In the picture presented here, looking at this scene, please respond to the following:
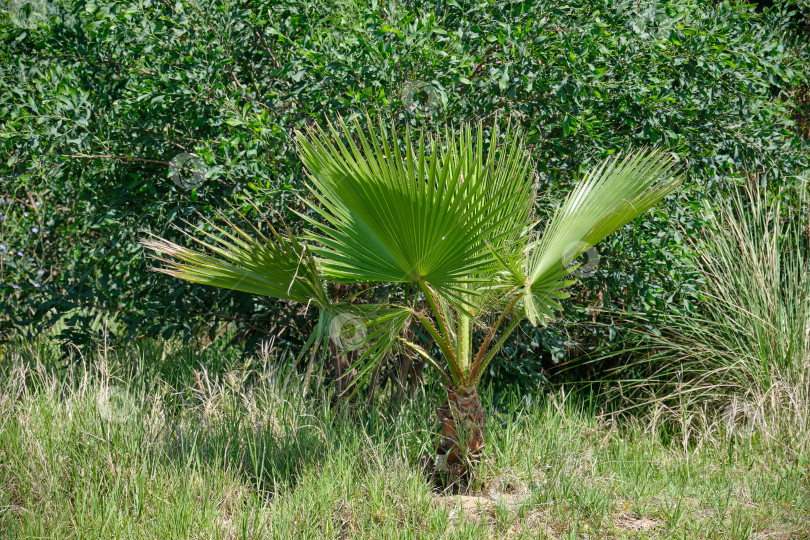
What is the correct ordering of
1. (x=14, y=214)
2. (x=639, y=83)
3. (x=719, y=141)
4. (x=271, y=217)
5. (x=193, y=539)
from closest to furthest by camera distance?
(x=193, y=539)
(x=639, y=83)
(x=271, y=217)
(x=719, y=141)
(x=14, y=214)

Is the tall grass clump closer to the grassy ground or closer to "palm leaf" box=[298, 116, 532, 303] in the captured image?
the grassy ground

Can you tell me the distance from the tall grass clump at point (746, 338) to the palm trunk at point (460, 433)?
1.63m

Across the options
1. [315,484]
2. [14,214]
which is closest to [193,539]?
[315,484]

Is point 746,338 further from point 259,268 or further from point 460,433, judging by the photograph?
point 259,268

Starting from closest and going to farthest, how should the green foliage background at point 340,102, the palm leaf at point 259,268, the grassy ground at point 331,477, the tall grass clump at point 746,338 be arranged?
1. the palm leaf at point 259,268
2. the grassy ground at point 331,477
3. the green foliage background at point 340,102
4. the tall grass clump at point 746,338

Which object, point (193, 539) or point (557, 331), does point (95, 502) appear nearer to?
point (193, 539)

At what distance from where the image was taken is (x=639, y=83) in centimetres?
419

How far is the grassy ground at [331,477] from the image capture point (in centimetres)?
316

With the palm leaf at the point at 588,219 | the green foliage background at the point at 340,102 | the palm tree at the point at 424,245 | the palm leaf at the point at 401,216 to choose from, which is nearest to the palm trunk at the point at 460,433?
the palm tree at the point at 424,245

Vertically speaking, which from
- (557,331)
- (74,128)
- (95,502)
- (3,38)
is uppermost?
(3,38)

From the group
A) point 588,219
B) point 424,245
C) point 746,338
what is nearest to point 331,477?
point 424,245

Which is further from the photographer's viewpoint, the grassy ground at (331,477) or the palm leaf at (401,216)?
the grassy ground at (331,477)

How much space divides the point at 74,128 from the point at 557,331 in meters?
3.17

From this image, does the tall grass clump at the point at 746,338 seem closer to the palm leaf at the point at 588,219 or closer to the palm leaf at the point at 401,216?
the palm leaf at the point at 588,219
